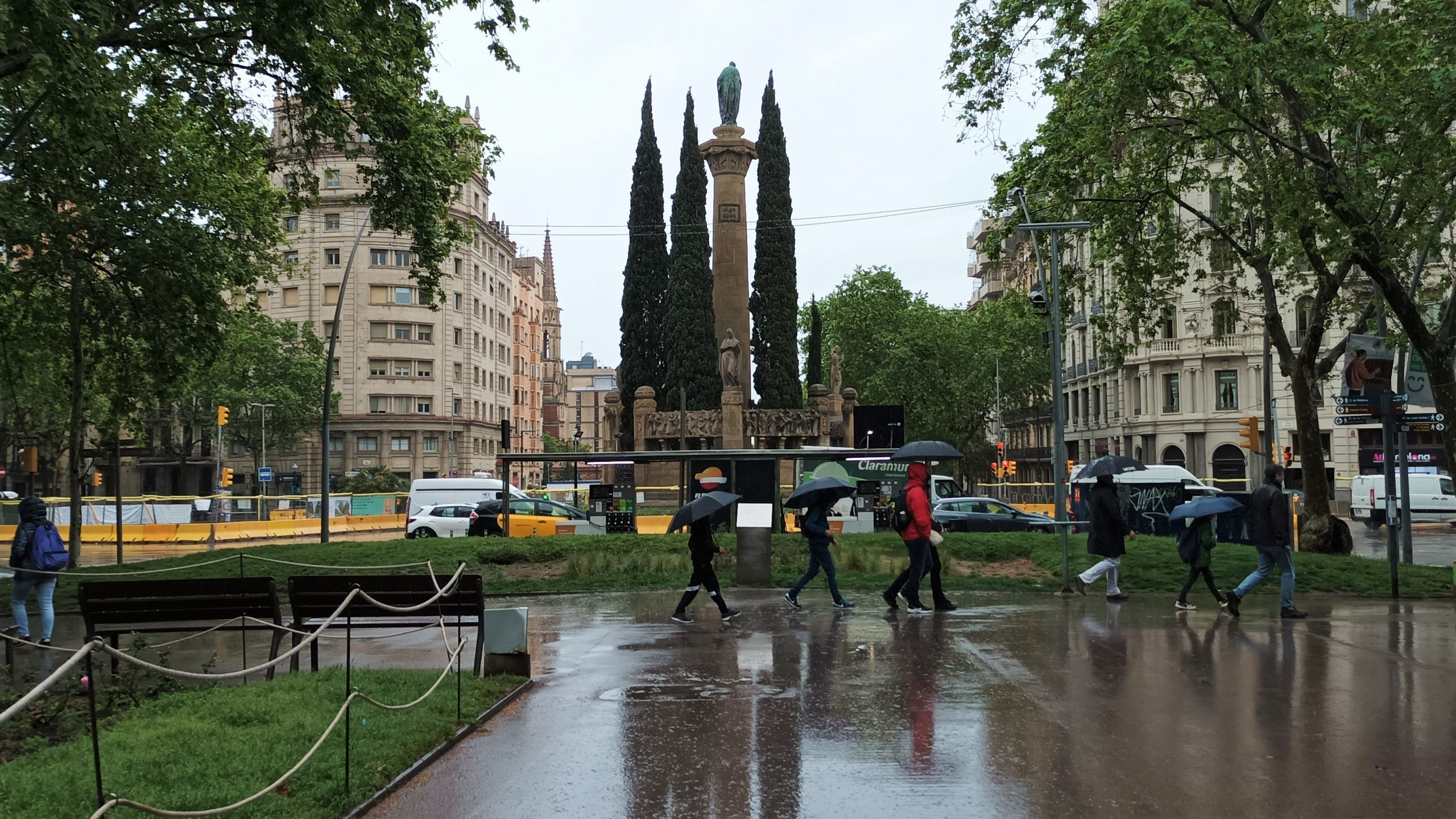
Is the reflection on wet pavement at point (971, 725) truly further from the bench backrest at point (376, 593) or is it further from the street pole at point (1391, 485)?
the street pole at point (1391, 485)

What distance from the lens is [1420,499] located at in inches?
1711

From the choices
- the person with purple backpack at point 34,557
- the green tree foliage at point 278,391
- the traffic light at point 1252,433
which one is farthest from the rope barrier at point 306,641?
the green tree foliage at point 278,391

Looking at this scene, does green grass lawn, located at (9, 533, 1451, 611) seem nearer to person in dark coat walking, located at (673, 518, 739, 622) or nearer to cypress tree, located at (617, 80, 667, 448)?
person in dark coat walking, located at (673, 518, 739, 622)

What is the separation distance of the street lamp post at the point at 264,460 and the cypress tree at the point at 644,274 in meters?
19.4

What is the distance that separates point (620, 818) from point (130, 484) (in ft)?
295

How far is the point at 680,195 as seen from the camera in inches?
2229

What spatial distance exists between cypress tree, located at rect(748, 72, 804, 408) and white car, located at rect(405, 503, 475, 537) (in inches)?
914

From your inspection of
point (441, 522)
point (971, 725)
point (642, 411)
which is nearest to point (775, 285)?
point (642, 411)

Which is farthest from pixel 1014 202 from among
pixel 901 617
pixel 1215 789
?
pixel 1215 789

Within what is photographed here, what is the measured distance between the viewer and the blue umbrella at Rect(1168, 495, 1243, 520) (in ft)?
47.0

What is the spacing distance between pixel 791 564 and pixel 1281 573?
27.0 feet

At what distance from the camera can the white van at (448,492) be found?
39.0 m

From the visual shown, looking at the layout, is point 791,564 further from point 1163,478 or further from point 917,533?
point 1163,478

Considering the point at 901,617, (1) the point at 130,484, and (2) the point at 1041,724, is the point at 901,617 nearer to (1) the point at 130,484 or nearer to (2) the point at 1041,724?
(2) the point at 1041,724
